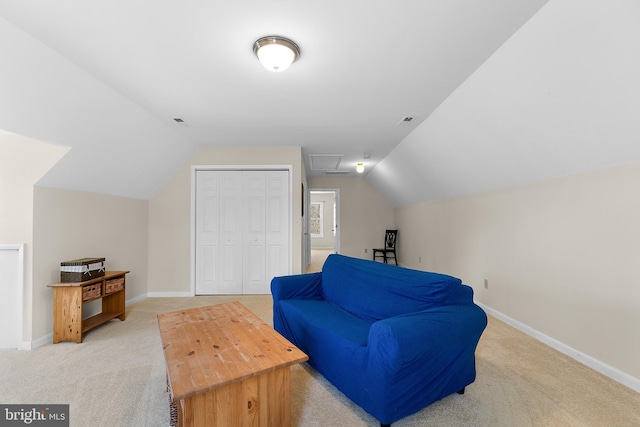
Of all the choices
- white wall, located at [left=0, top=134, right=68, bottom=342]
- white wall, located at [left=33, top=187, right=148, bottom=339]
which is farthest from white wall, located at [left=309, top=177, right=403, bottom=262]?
white wall, located at [left=0, top=134, right=68, bottom=342]

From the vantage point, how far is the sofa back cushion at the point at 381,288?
190cm

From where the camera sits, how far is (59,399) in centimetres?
193

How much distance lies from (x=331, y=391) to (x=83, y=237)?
323 cm

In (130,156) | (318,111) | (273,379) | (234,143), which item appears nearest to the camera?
(273,379)

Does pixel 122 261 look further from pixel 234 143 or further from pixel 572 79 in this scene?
pixel 572 79

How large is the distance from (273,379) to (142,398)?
1093 mm

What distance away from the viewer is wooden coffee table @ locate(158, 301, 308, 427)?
1.33 metres

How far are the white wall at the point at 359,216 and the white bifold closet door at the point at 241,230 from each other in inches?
130

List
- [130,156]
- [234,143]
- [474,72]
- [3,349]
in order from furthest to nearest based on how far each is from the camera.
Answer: [234,143] < [130,156] < [3,349] < [474,72]

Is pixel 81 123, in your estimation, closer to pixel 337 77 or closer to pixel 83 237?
pixel 83 237

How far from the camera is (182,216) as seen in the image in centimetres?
452

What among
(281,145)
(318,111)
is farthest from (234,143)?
(318,111)

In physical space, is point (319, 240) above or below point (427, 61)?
below

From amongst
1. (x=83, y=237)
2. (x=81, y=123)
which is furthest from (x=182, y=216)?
(x=81, y=123)
